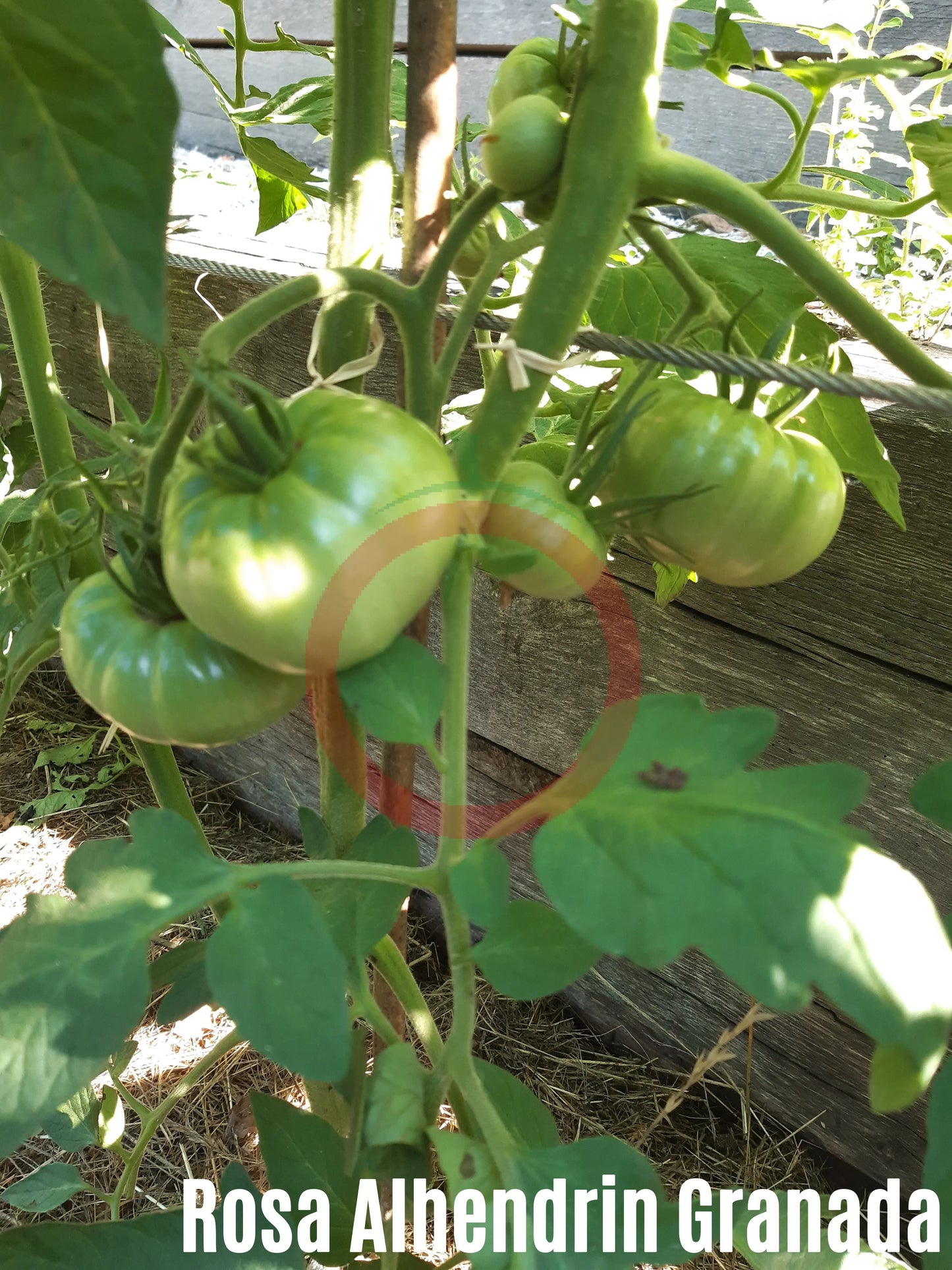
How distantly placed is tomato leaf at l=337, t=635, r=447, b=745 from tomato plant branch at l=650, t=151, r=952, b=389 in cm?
20

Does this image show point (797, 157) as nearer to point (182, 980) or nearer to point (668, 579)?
point (668, 579)

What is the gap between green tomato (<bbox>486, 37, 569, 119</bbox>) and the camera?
0.48 meters

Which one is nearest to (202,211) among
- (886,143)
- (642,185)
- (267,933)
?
(886,143)

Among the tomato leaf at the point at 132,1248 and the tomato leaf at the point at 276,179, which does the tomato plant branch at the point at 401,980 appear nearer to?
the tomato leaf at the point at 132,1248

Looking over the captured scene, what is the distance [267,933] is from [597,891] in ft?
0.36

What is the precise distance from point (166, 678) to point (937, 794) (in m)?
0.29

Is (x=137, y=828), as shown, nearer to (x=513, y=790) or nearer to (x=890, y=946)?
(x=890, y=946)

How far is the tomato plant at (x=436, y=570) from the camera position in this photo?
304 mm

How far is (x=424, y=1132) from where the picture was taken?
39cm

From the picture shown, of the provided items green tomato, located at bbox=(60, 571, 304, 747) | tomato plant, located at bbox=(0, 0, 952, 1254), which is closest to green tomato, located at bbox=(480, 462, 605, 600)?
tomato plant, located at bbox=(0, 0, 952, 1254)

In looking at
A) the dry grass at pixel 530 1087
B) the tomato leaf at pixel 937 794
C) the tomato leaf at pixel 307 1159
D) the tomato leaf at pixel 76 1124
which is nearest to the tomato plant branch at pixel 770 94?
the tomato leaf at pixel 937 794

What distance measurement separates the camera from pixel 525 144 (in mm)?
351

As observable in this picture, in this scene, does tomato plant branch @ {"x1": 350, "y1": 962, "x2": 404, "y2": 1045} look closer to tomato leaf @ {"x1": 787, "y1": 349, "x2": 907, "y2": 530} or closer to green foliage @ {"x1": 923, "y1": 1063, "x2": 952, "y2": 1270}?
green foliage @ {"x1": 923, "y1": 1063, "x2": 952, "y2": 1270}

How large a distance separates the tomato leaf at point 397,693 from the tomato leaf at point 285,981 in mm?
68
